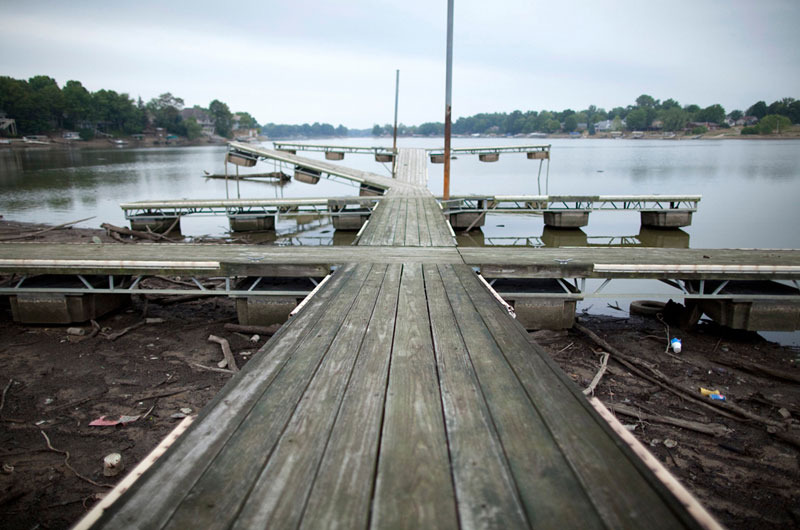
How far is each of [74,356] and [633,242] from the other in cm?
1694

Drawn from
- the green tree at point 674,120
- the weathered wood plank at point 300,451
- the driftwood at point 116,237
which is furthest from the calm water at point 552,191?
the green tree at point 674,120

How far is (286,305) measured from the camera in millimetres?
7039

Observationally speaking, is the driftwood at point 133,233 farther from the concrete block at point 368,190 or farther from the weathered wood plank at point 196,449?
the weathered wood plank at point 196,449

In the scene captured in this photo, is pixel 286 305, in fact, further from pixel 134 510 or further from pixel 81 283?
pixel 134 510

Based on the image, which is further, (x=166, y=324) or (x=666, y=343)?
(x=166, y=324)

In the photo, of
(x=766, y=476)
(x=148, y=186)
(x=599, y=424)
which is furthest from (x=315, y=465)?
(x=148, y=186)

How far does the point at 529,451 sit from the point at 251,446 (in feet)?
4.30

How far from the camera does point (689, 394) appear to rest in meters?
5.48

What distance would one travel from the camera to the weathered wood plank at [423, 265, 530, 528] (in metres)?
1.75

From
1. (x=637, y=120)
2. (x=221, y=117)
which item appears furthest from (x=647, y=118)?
(x=221, y=117)

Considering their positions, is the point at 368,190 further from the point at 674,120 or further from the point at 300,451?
the point at 674,120

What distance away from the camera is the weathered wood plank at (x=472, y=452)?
1.75m

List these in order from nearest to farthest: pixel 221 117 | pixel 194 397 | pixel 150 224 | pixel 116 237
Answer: pixel 194 397, pixel 116 237, pixel 150 224, pixel 221 117

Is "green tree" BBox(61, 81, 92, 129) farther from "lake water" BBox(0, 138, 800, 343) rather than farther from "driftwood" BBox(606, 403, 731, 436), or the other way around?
"driftwood" BBox(606, 403, 731, 436)
